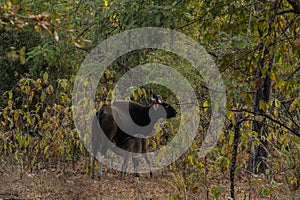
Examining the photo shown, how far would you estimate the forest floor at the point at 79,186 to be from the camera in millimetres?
8609

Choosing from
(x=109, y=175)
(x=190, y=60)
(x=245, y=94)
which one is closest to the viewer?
(x=245, y=94)

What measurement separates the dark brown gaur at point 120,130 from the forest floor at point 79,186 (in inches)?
16.2

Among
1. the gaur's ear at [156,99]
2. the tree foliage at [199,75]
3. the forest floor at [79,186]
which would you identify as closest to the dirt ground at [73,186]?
the forest floor at [79,186]

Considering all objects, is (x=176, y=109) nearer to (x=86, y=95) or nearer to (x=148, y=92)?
(x=148, y=92)

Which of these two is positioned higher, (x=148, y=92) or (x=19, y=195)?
(x=148, y=92)

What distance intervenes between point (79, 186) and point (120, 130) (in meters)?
2.41

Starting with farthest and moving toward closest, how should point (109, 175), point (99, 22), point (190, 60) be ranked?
point (109, 175)
point (190, 60)
point (99, 22)

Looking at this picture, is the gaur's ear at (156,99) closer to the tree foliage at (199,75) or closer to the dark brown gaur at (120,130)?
the dark brown gaur at (120,130)

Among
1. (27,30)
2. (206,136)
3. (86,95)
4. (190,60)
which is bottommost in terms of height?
(206,136)

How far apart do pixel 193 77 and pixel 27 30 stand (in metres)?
5.16

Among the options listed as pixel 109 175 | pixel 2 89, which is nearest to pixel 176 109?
pixel 109 175

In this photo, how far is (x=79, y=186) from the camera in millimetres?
9312

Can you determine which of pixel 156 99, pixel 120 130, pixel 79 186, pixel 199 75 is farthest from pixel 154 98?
pixel 79 186

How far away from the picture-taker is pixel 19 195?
28.2ft
